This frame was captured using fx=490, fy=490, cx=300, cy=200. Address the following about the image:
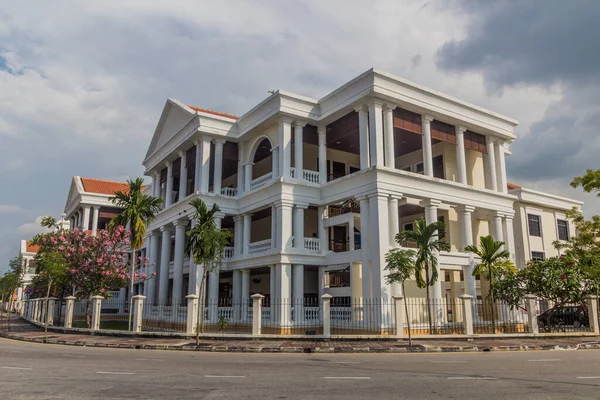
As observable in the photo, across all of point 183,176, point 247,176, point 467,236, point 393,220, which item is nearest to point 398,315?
point 393,220

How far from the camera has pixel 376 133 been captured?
22.4 meters

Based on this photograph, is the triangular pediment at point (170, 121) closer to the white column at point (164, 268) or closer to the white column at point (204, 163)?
the white column at point (204, 163)

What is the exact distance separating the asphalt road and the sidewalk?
5.53 feet

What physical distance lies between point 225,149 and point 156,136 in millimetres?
7871

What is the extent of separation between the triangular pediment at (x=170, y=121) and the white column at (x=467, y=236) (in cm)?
1564

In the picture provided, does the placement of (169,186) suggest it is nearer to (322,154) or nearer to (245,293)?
(245,293)

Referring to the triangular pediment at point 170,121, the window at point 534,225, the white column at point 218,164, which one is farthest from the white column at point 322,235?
the window at point 534,225

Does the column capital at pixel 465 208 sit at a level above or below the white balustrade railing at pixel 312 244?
above

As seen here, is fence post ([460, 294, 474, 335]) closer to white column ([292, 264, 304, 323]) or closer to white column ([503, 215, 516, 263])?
white column ([292, 264, 304, 323])

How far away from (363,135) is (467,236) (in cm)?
765

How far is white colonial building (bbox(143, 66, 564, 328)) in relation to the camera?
22.6 m

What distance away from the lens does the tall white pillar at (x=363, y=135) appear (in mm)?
22881

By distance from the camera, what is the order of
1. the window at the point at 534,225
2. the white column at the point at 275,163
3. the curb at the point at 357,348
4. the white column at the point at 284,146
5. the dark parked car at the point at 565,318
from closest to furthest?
the curb at the point at 357,348 < the dark parked car at the point at 565,318 < the white column at the point at 284,146 < the white column at the point at 275,163 < the window at the point at 534,225

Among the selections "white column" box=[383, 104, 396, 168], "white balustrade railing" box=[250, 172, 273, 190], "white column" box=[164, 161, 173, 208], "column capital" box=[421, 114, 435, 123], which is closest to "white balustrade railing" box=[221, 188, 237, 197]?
"white balustrade railing" box=[250, 172, 273, 190]
